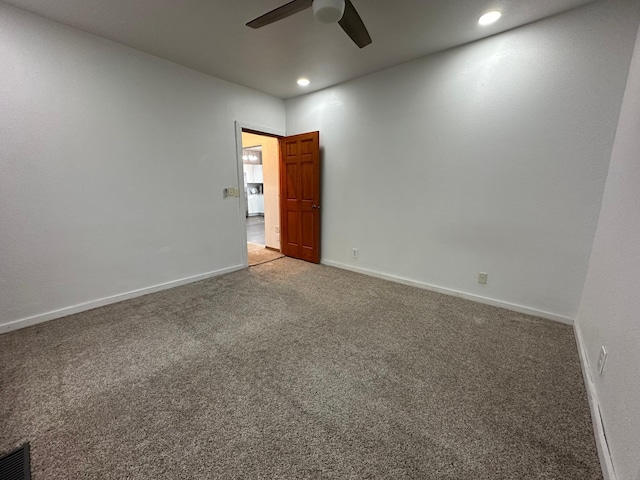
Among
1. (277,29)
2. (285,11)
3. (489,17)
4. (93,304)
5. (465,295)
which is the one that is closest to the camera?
(285,11)

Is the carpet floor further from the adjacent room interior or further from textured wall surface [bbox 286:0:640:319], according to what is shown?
textured wall surface [bbox 286:0:640:319]

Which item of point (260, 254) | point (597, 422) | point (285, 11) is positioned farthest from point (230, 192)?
point (597, 422)

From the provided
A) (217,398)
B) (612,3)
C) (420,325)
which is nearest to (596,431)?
(420,325)

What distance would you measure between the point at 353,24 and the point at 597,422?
2819mm

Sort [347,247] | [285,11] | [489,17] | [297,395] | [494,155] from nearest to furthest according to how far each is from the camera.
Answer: [297,395], [285,11], [489,17], [494,155], [347,247]

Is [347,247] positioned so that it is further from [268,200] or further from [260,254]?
[268,200]

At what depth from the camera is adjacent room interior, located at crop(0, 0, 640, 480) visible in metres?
1.29

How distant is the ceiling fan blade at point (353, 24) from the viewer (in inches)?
67.2

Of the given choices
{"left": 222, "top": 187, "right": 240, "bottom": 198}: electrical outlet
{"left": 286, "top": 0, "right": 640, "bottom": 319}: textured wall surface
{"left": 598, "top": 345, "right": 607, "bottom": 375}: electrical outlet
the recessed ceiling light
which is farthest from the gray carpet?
the recessed ceiling light

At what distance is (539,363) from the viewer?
1853 millimetres

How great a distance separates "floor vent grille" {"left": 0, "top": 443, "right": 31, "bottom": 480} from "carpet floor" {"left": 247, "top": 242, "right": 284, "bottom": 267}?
3.05 metres

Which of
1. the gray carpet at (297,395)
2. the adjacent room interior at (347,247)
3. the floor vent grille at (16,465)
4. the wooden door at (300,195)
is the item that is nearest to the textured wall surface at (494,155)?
the adjacent room interior at (347,247)

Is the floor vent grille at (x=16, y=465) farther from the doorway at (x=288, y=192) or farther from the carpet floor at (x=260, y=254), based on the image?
the carpet floor at (x=260, y=254)

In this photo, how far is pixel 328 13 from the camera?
1.66 metres
